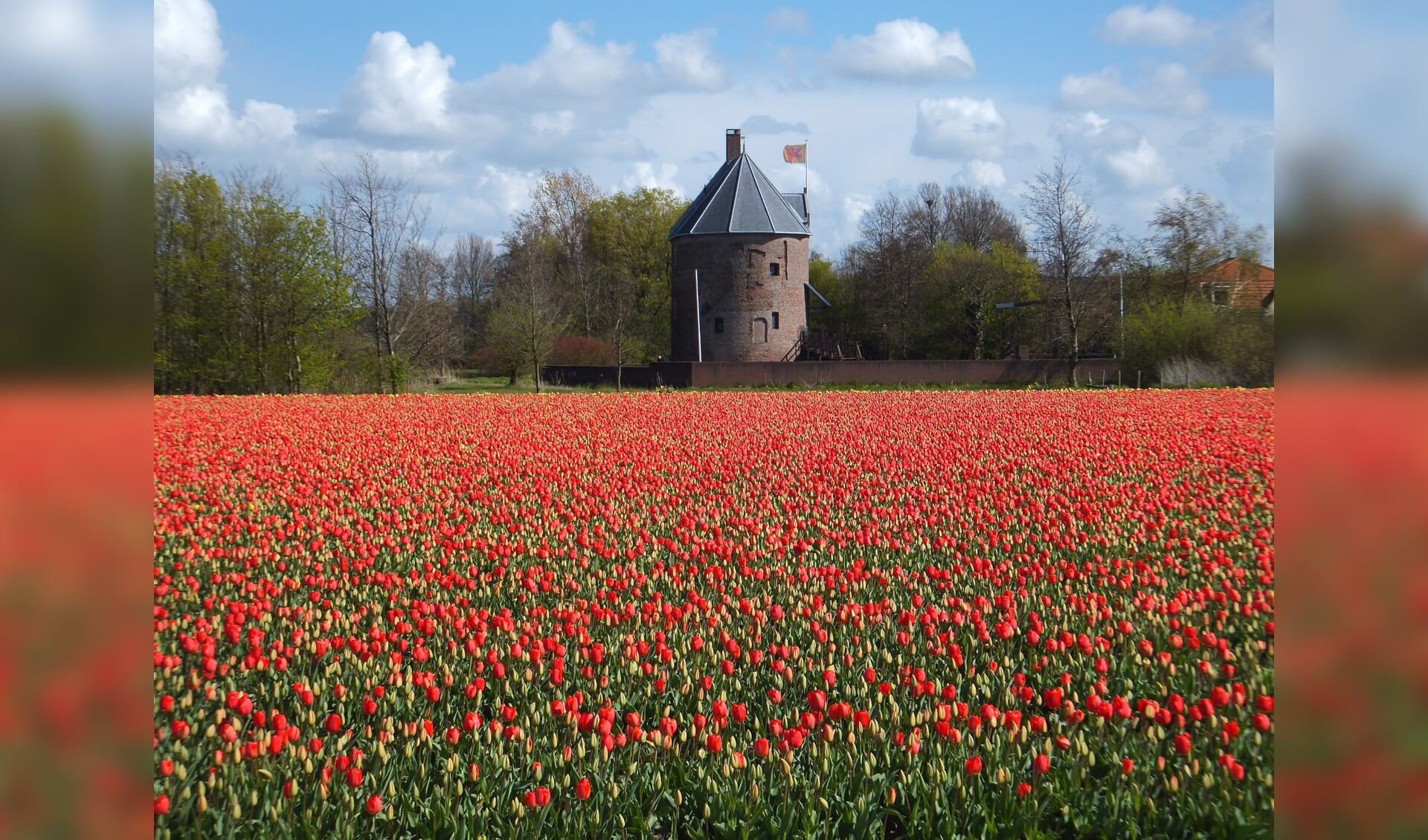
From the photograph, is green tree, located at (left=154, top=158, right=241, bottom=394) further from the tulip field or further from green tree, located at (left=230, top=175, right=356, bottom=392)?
→ the tulip field

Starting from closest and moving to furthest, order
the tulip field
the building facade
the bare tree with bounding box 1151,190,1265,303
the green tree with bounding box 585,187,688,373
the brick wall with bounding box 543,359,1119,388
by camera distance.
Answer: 1. the tulip field
2. the bare tree with bounding box 1151,190,1265,303
3. the brick wall with bounding box 543,359,1119,388
4. the building facade
5. the green tree with bounding box 585,187,688,373

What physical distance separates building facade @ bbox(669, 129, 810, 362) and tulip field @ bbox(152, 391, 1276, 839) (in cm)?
4895

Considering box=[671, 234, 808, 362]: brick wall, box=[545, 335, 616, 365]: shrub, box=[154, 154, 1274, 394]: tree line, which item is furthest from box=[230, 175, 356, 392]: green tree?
box=[671, 234, 808, 362]: brick wall

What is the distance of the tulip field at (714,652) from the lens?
13.3ft

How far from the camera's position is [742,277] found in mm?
61406

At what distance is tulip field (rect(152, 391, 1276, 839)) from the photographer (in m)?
4.04

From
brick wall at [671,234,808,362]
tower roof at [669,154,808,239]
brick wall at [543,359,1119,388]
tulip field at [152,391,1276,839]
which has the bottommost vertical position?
tulip field at [152,391,1276,839]

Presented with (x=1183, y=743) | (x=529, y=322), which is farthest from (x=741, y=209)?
(x=1183, y=743)

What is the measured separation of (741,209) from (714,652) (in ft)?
191

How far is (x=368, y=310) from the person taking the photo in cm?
3969

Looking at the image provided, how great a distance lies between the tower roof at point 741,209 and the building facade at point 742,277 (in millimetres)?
54
